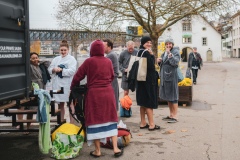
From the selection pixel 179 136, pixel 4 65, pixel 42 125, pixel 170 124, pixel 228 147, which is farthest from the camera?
pixel 170 124

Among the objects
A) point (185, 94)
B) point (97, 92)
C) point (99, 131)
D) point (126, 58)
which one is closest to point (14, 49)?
point (97, 92)

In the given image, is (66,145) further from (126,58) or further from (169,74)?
(126,58)

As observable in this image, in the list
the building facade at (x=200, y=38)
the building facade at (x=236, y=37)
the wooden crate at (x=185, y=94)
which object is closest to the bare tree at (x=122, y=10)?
the wooden crate at (x=185, y=94)

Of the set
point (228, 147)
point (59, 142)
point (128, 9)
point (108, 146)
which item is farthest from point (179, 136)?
point (128, 9)

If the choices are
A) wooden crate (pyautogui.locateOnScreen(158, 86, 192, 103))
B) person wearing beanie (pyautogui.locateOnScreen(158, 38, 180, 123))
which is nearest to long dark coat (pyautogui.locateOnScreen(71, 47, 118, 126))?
person wearing beanie (pyautogui.locateOnScreen(158, 38, 180, 123))

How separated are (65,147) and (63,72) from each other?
1917mm

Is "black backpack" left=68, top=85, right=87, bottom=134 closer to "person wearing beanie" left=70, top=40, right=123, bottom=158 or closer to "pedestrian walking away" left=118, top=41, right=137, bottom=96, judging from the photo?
"person wearing beanie" left=70, top=40, right=123, bottom=158

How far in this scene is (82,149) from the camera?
5.54 m

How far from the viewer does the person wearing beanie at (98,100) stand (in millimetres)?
4930

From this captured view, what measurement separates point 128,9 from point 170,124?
21693 mm

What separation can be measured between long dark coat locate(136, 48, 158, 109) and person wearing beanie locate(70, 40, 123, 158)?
166cm

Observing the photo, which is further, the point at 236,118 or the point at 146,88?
the point at 236,118

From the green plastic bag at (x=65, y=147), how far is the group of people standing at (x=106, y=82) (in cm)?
27

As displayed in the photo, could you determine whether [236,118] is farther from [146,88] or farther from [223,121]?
[146,88]
